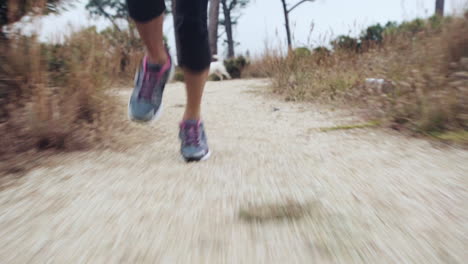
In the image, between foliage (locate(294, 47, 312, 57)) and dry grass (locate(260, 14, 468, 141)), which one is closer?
dry grass (locate(260, 14, 468, 141))

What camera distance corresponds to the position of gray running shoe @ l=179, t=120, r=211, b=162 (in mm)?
1325

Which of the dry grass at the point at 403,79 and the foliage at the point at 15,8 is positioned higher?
the foliage at the point at 15,8

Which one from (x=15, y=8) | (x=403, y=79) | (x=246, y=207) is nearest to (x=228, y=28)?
(x=403, y=79)

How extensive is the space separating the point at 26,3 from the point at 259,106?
80.7 inches

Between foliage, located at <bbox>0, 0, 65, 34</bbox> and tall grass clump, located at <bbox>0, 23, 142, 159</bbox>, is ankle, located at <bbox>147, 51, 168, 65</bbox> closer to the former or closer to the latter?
tall grass clump, located at <bbox>0, 23, 142, 159</bbox>

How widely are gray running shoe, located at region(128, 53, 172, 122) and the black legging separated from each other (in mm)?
127

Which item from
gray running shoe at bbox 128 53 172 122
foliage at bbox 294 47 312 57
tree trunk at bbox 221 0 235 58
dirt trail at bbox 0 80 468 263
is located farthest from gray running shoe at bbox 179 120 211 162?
tree trunk at bbox 221 0 235 58

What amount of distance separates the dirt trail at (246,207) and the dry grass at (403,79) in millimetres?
290

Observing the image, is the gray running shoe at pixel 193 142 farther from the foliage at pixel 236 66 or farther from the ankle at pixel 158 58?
the foliage at pixel 236 66

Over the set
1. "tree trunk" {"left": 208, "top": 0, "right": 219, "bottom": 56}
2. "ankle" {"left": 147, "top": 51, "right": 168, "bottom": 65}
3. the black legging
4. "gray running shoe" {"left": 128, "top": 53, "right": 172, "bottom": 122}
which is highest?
"tree trunk" {"left": 208, "top": 0, "right": 219, "bottom": 56}

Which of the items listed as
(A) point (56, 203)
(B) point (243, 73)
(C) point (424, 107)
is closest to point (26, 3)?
(A) point (56, 203)

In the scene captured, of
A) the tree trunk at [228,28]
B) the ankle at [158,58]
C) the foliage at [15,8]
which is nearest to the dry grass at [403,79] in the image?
the ankle at [158,58]

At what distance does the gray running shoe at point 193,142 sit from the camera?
1.33 meters

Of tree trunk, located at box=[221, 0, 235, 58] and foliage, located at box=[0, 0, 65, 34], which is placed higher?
tree trunk, located at box=[221, 0, 235, 58]
